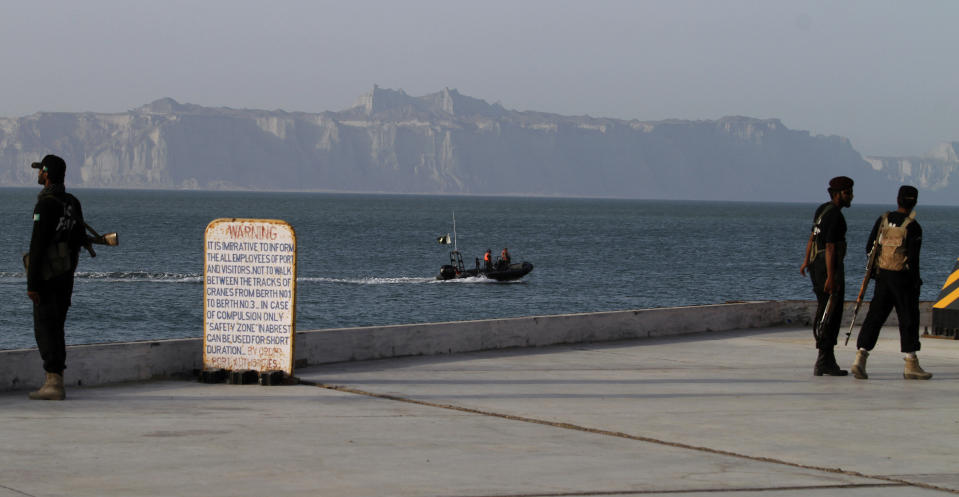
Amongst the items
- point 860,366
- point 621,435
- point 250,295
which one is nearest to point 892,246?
point 860,366

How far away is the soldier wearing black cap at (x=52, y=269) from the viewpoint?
28.7 feet

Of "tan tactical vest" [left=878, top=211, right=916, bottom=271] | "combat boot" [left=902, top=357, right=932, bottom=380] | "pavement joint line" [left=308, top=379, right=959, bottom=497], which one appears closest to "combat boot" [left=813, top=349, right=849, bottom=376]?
"combat boot" [left=902, top=357, right=932, bottom=380]

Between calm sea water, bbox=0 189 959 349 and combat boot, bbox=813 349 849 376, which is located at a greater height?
combat boot, bbox=813 349 849 376

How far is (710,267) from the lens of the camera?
265 ft

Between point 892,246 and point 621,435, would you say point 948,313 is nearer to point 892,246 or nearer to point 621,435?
point 892,246

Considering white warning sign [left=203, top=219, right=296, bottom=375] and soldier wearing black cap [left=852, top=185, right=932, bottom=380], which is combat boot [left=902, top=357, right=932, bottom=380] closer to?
soldier wearing black cap [left=852, top=185, right=932, bottom=380]

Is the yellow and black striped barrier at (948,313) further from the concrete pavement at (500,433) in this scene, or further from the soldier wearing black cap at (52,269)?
the soldier wearing black cap at (52,269)

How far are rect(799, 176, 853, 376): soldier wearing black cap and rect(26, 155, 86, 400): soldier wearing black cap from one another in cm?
591

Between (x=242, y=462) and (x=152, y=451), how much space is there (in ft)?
1.96

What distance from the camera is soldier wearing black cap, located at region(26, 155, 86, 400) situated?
8734mm

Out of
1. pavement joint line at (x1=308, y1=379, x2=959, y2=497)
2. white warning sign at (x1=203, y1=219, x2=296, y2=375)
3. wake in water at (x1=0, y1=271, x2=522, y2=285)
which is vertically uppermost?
white warning sign at (x1=203, y1=219, x2=296, y2=375)

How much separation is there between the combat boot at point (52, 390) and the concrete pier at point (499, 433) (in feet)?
0.44

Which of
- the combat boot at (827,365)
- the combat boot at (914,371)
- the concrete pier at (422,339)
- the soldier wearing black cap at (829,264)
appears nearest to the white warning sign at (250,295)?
the concrete pier at (422,339)

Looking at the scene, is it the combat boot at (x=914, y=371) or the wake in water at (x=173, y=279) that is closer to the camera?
the combat boot at (x=914, y=371)
